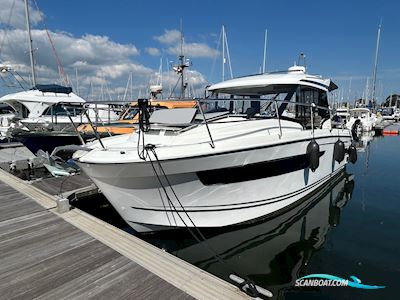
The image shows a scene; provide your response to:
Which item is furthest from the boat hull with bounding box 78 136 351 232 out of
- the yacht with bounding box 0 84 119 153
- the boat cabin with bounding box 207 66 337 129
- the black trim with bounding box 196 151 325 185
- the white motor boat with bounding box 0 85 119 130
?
the white motor boat with bounding box 0 85 119 130

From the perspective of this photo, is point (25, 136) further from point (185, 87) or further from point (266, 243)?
point (185, 87)

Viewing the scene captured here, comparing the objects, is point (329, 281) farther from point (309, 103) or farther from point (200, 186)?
point (309, 103)

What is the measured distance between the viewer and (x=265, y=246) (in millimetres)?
5008

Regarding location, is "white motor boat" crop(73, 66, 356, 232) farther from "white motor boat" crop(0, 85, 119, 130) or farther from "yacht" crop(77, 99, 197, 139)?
"white motor boat" crop(0, 85, 119, 130)

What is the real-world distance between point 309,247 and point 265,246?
0.85 metres

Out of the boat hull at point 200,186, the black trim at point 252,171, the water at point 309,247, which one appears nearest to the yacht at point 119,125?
the water at point 309,247

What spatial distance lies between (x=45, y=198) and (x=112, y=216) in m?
1.88

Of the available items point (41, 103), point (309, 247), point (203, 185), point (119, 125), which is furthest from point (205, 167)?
point (41, 103)

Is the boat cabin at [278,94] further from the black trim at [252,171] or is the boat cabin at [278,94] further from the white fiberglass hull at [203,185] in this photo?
the black trim at [252,171]

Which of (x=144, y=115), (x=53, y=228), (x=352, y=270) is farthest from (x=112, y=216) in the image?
(x=352, y=270)

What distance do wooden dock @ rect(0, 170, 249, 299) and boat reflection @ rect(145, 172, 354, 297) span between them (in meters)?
0.84

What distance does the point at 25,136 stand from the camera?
33.9 ft

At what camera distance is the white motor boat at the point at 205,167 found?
424 centimetres

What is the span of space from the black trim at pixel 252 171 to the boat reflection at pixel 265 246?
1069mm
